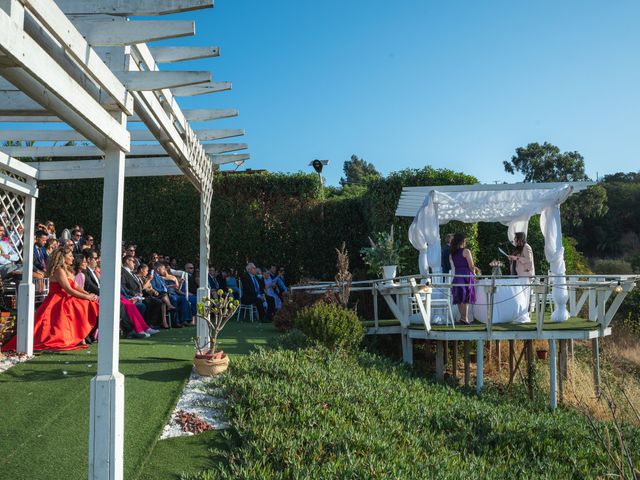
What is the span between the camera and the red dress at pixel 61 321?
8.59 metres

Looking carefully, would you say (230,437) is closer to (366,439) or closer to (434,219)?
(366,439)

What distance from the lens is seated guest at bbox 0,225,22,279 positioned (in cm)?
1073

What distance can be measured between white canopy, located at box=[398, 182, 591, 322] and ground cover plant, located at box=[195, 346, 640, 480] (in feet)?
10.2

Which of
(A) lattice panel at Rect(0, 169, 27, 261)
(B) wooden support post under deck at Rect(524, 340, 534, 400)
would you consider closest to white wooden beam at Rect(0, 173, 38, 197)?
Result: (A) lattice panel at Rect(0, 169, 27, 261)

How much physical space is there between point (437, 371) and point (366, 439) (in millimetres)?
4545

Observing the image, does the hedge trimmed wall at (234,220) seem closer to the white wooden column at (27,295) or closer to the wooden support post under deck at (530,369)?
the wooden support post under deck at (530,369)

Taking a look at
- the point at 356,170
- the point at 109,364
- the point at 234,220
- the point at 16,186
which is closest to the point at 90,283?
the point at 16,186

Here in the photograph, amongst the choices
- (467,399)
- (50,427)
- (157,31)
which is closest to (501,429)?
(467,399)

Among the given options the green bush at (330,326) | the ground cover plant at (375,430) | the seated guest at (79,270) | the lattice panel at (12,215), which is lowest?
the ground cover plant at (375,430)

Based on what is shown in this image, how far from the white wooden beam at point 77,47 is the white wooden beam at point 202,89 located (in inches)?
65.8

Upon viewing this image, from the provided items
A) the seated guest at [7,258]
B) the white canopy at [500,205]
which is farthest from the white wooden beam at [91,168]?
the white canopy at [500,205]

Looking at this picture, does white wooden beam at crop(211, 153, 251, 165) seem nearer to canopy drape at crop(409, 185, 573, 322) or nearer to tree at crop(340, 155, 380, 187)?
canopy drape at crop(409, 185, 573, 322)

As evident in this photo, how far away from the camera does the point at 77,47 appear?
12.9 feet

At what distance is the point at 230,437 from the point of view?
5574 mm
